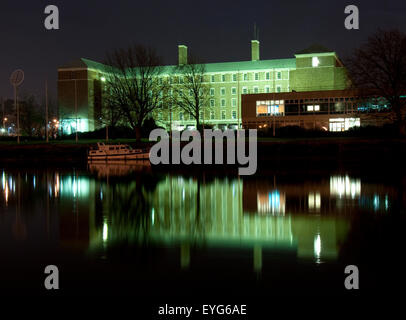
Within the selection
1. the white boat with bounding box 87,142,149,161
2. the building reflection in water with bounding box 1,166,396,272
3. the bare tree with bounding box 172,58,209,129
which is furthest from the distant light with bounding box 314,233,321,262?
the bare tree with bounding box 172,58,209,129

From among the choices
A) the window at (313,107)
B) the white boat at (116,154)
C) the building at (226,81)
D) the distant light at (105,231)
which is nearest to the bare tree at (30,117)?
the building at (226,81)

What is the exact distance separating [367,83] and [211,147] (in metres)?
17.5

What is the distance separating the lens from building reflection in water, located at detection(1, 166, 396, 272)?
40.6 ft

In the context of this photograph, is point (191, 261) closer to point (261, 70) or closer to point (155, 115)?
point (155, 115)

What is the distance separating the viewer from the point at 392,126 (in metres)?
60.5

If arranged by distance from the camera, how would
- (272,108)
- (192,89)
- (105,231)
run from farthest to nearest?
(192,89)
(272,108)
(105,231)

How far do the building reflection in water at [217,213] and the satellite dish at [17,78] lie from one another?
3398 centimetres

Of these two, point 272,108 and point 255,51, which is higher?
point 255,51

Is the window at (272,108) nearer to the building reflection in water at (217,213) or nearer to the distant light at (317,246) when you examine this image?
the building reflection in water at (217,213)

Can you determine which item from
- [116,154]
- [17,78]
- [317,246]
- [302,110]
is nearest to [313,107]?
[302,110]

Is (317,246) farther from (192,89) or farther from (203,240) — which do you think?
(192,89)

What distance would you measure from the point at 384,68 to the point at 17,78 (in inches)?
1620

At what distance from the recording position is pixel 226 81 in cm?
11069

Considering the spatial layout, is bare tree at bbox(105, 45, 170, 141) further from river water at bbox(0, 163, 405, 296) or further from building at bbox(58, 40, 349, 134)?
river water at bbox(0, 163, 405, 296)
